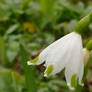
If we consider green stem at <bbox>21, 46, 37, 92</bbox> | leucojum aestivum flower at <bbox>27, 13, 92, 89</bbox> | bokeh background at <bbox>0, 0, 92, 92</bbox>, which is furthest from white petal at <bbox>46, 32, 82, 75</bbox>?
bokeh background at <bbox>0, 0, 92, 92</bbox>

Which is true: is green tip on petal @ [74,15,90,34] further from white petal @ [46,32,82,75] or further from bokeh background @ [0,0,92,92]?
bokeh background @ [0,0,92,92]

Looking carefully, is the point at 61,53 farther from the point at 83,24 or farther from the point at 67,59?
the point at 83,24

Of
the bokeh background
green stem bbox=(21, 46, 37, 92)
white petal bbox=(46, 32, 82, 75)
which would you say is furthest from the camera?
the bokeh background

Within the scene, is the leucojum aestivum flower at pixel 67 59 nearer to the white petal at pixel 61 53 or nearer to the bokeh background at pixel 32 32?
the white petal at pixel 61 53

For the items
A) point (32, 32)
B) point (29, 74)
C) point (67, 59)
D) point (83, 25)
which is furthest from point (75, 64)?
point (32, 32)

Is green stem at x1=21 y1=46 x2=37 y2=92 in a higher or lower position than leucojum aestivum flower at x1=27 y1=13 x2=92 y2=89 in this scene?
lower

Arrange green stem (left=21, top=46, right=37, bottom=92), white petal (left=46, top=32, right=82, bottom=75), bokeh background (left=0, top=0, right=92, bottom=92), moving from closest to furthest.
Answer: white petal (left=46, top=32, right=82, bottom=75) → green stem (left=21, top=46, right=37, bottom=92) → bokeh background (left=0, top=0, right=92, bottom=92)

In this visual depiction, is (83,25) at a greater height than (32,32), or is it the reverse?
(83,25)

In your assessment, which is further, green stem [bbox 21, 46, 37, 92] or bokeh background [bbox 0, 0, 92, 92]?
bokeh background [bbox 0, 0, 92, 92]
